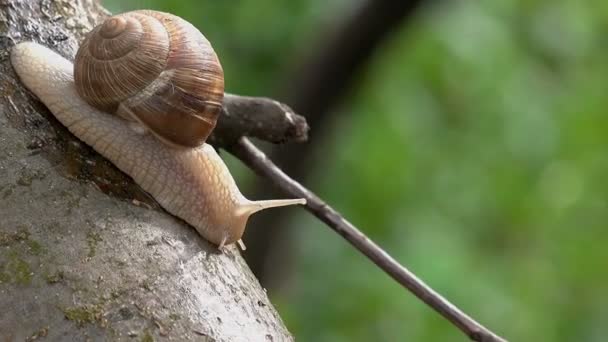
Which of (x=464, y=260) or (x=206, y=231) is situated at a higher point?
(x=206, y=231)

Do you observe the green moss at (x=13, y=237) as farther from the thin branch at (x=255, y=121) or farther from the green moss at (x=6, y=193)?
the thin branch at (x=255, y=121)

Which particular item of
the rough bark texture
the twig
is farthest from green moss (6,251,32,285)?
the twig

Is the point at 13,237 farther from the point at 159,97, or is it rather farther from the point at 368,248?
the point at 368,248

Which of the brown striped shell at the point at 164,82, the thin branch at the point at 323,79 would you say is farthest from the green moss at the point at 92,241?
the thin branch at the point at 323,79

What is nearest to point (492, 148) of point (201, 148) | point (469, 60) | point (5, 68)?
point (469, 60)

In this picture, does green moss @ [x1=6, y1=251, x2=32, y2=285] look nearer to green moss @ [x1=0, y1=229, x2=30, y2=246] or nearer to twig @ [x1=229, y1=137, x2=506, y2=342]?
green moss @ [x1=0, y1=229, x2=30, y2=246]

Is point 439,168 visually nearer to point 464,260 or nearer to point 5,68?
point 464,260

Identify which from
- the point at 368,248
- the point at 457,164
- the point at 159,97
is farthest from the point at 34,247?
the point at 457,164
